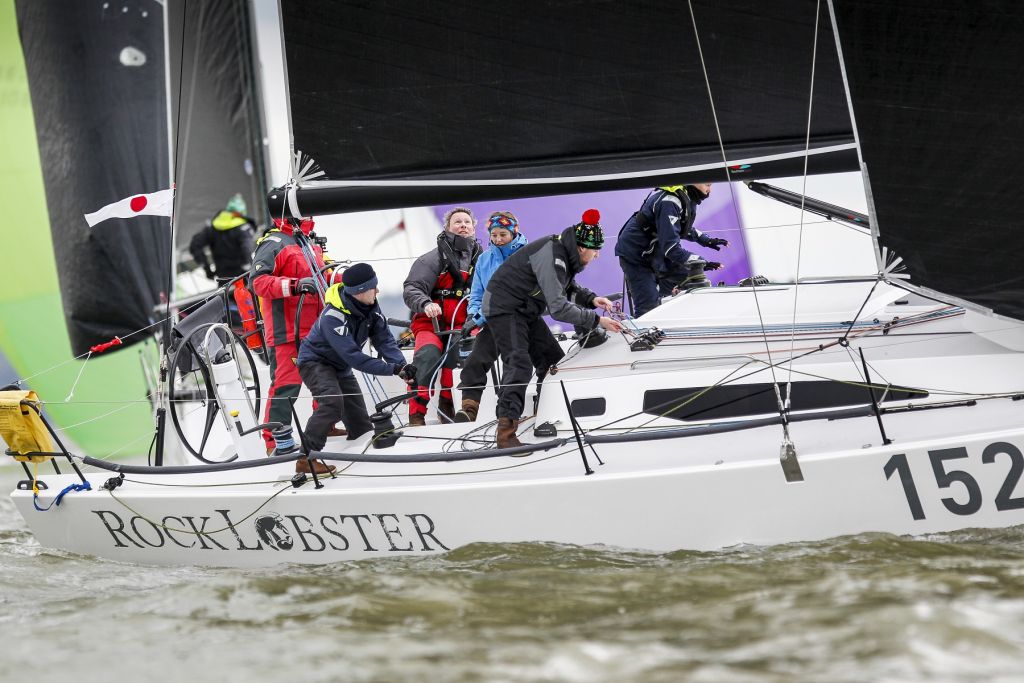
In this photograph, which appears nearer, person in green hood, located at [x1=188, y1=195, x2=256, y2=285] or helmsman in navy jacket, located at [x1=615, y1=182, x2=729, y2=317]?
helmsman in navy jacket, located at [x1=615, y1=182, x2=729, y2=317]

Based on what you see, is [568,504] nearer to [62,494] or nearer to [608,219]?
[62,494]

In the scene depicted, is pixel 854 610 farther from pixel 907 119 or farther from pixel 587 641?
pixel 907 119

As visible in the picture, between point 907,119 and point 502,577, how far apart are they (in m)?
2.18

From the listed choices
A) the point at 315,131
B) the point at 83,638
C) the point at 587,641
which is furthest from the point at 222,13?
the point at 587,641

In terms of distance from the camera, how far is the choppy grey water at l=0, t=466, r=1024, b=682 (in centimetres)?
314

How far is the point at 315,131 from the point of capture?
4.81 m

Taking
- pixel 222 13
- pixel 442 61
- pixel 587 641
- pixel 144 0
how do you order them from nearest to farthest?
pixel 587 641 < pixel 442 61 < pixel 144 0 < pixel 222 13

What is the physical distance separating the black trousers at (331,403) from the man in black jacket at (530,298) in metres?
0.66

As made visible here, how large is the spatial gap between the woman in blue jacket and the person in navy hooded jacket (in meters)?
0.31

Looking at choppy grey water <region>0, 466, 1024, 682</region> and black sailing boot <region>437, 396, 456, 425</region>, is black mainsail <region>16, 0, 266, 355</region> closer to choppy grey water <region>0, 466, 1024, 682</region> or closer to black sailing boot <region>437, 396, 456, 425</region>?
black sailing boot <region>437, 396, 456, 425</region>

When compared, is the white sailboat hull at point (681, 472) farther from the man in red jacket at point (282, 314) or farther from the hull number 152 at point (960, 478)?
the man in red jacket at point (282, 314)

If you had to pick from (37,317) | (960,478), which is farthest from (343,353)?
(37,317)

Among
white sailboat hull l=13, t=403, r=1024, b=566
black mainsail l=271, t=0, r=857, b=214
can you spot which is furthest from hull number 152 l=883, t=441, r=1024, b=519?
black mainsail l=271, t=0, r=857, b=214

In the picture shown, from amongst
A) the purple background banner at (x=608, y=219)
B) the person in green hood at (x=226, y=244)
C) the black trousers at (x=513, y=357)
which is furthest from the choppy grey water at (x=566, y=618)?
the person in green hood at (x=226, y=244)
